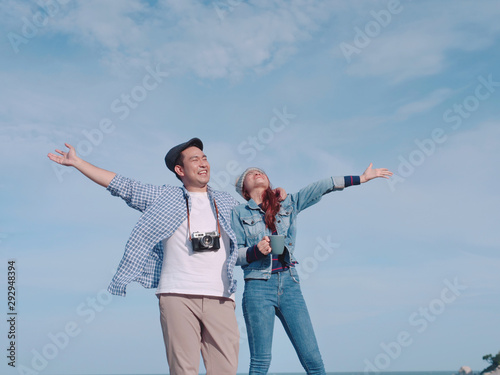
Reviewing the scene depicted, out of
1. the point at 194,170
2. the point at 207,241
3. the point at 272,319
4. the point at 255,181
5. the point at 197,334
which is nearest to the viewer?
the point at 197,334

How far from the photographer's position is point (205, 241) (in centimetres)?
479

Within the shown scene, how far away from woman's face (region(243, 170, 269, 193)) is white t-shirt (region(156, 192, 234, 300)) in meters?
1.10

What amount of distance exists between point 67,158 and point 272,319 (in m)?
2.73

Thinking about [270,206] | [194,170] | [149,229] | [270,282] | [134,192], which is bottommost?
[270,282]

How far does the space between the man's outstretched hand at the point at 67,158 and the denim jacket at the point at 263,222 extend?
183 centimetres

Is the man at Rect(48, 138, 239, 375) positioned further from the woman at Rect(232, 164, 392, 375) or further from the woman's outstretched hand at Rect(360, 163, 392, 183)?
the woman's outstretched hand at Rect(360, 163, 392, 183)

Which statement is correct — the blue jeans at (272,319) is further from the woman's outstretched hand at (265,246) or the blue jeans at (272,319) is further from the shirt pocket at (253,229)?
the woman's outstretched hand at (265,246)

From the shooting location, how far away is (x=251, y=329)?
17.7ft

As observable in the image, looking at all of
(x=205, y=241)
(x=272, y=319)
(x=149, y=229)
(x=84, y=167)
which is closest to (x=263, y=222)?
(x=272, y=319)

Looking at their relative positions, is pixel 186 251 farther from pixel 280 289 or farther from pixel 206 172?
pixel 280 289

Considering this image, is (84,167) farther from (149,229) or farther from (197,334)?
(197,334)

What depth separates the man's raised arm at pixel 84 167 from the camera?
4.96 meters

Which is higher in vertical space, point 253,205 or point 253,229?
point 253,205

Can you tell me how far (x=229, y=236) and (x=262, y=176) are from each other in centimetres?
133
